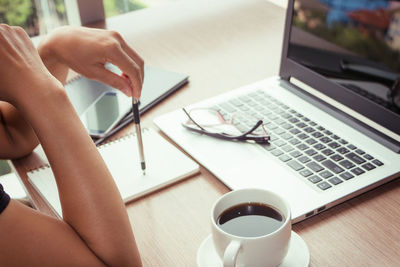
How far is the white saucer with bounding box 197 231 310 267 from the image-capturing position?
64 centimetres

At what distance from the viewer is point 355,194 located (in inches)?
29.5

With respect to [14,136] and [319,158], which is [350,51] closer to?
[319,158]

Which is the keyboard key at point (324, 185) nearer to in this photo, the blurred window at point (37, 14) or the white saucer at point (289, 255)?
the white saucer at point (289, 255)

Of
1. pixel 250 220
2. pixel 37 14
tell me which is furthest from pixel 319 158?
pixel 37 14

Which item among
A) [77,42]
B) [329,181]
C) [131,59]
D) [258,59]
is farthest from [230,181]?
[258,59]

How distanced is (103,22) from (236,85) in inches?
24.6

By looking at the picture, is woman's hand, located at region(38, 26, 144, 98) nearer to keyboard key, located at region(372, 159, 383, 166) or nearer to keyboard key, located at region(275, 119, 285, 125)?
keyboard key, located at region(275, 119, 285, 125)

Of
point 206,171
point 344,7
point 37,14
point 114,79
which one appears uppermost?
point 344,7

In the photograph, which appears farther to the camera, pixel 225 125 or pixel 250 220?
pixel 225 125

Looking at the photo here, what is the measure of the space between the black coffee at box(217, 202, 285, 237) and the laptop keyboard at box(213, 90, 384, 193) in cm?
15

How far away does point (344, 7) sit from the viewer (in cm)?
87

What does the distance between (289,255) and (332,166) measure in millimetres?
207

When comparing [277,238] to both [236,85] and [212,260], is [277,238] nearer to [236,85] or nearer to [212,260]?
[212,260]

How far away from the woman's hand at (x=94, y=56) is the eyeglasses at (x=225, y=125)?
0.15 metres
